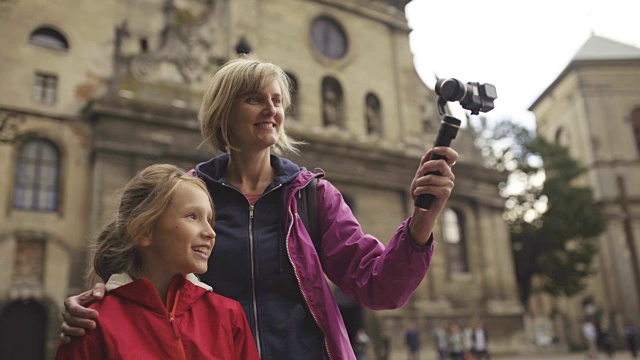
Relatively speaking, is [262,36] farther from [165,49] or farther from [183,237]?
[183,237]

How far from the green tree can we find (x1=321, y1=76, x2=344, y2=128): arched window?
9.99 m

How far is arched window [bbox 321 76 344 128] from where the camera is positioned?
812 inches

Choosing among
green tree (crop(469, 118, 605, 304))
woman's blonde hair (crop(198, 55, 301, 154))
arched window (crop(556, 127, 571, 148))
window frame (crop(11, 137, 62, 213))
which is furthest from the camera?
arched window (crop(556, 127, 571, 148))

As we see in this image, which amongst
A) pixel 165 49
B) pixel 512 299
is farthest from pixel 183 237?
pixel 512 299

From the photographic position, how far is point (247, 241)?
235cm

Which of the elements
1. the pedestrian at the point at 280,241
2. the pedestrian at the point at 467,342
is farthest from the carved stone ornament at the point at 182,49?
the pedestrian at the point at 280,241

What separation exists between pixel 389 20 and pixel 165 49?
10.5 metres

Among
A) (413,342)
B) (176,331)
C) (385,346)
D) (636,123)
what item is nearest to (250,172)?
(176,331)

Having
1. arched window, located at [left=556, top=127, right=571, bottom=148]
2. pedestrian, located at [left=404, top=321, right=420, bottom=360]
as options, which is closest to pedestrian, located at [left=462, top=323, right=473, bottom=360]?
pedestrian, located at [left=404, top=321, right=420, bottom=360]

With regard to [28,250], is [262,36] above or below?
above

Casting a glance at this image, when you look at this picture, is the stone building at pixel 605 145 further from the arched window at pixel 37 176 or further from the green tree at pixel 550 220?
the arched window at pixel 37 176

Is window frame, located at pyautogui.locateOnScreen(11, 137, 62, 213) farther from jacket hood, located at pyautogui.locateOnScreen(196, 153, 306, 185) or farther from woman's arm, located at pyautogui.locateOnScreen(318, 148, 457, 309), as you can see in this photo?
woman's arm, located at pyautogui.locateOnScreen(318, 148, 457, 309)

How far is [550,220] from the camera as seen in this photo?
28156 millimetres

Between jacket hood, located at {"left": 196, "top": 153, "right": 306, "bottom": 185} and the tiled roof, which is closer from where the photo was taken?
jacket hood, located at {"left": 196, "top": 153, "right": 306, "bottom": 185}
